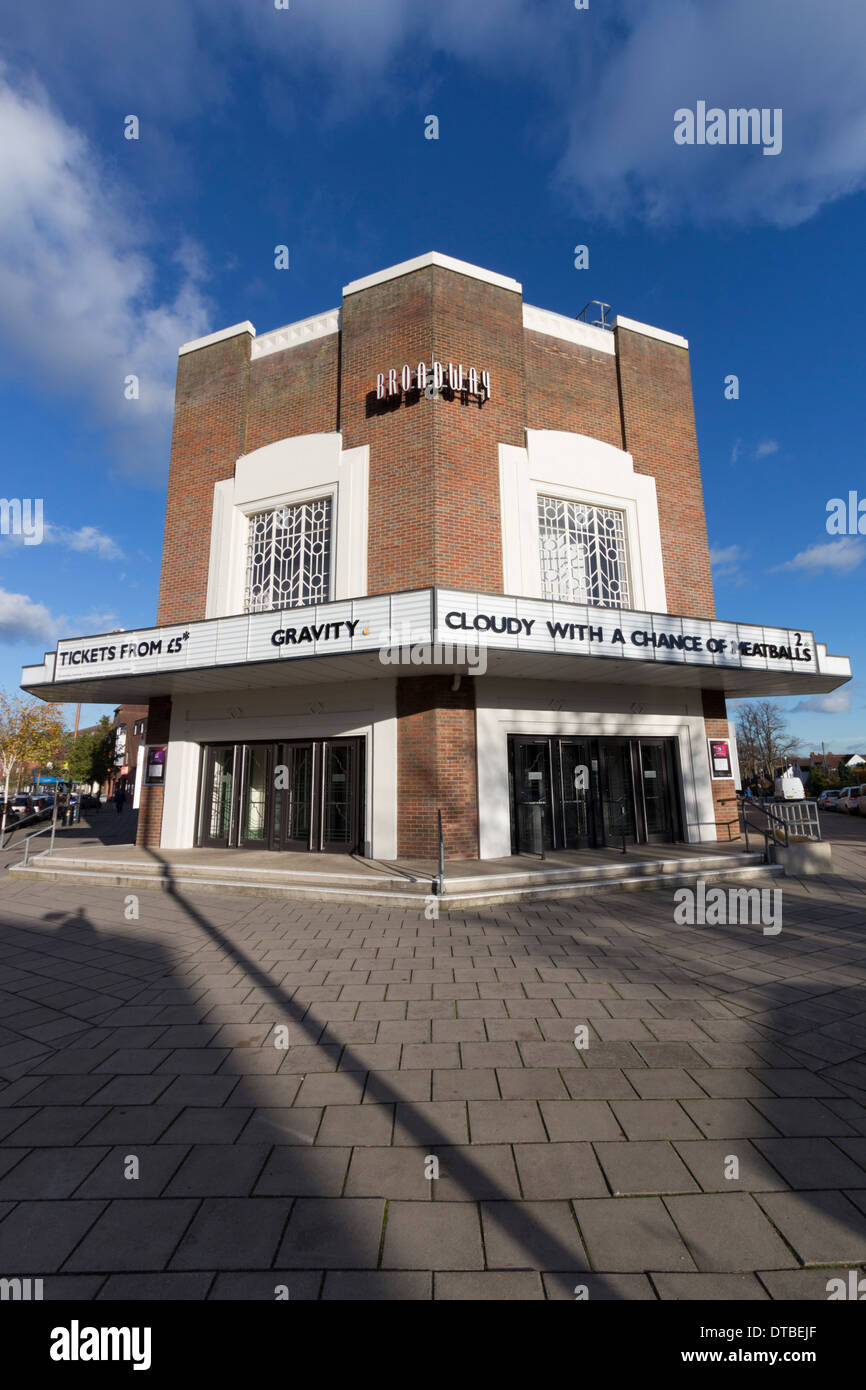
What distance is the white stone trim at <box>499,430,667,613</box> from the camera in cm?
1263

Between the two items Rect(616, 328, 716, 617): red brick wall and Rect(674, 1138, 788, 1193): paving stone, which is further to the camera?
Rect(616, 328, 716, 617): red brick wall

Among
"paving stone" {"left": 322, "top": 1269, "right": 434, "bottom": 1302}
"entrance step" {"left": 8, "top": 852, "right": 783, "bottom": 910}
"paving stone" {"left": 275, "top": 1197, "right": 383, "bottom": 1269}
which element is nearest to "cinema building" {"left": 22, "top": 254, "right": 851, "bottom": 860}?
"entrance step" {"left": 8, "top": 852, "right": 783, "bottom": 910}

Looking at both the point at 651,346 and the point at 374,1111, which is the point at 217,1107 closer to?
the point at 374,1111

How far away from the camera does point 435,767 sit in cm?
1112

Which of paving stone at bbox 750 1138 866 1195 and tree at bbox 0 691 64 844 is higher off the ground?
tree at bbox 0 691 64 844

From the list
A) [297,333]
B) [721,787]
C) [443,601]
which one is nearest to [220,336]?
[297,333]

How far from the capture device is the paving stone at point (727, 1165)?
100 inches

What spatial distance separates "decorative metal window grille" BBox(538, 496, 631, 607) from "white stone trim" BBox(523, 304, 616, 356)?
4375 millimetres

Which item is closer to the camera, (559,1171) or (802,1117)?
(559,1171)

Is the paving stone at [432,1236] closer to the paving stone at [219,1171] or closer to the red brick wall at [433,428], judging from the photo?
the paving stone at [219,1171]

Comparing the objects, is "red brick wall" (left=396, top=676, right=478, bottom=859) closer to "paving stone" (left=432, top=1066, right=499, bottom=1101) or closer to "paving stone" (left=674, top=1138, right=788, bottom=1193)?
"paving stone" (left=432, top=1066, right=499, bottom=1101)

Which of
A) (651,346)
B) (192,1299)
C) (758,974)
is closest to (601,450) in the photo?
(651,346)

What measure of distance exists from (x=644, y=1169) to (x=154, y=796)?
13.4 m

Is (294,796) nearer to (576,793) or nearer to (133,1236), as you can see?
(576,793)
